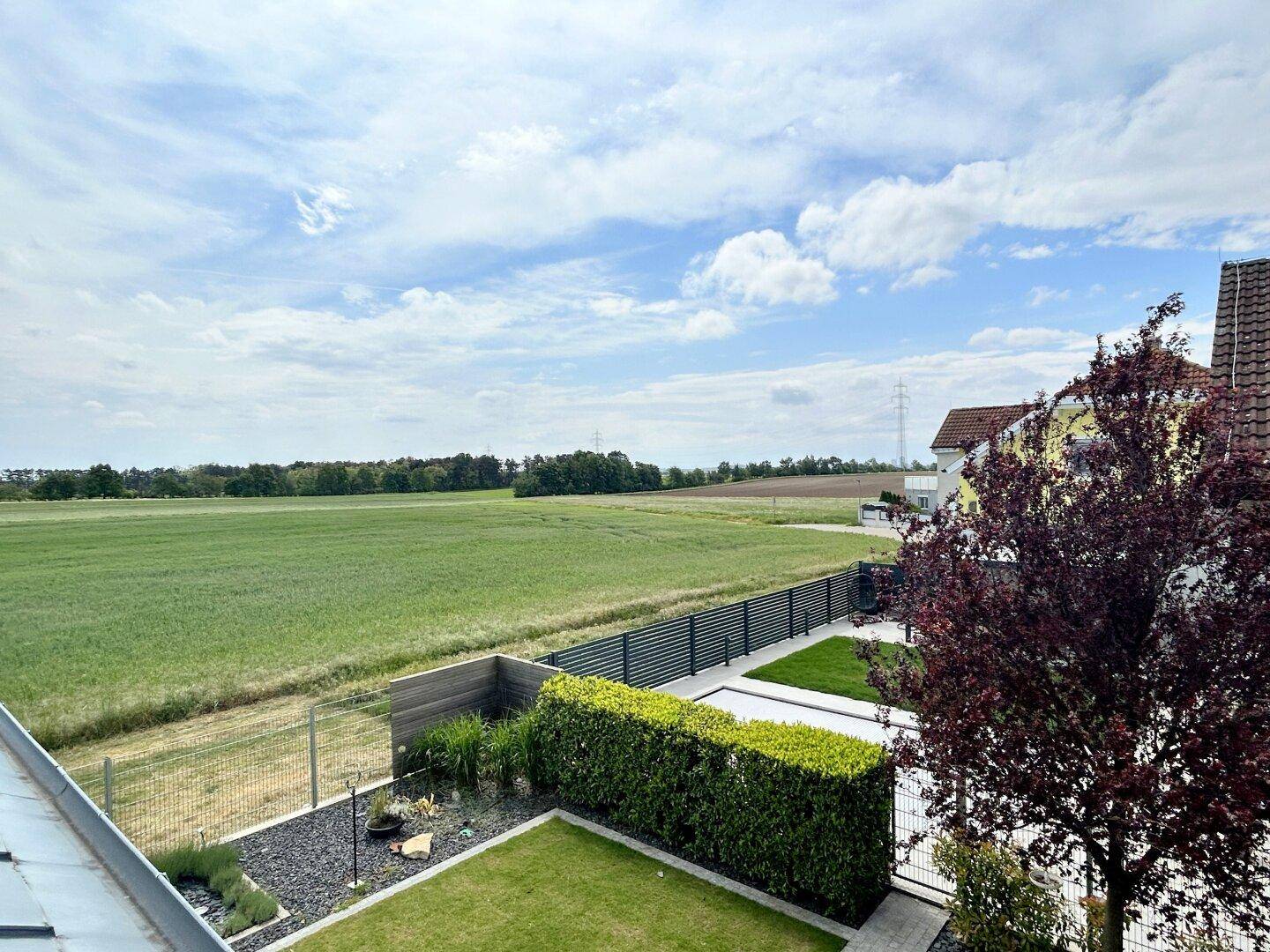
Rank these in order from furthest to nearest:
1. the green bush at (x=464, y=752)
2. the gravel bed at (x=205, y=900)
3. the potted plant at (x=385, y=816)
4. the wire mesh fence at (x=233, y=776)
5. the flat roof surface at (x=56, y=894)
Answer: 1. the green bush at (x=464, y=752)
2. the wire mesh fence at (x=233, y=776)
3. the potted plant at (x=385, y=816)
4. the gravel bed at (x=205, y=900)
5. the flat roof surface at (x=56, y=894)

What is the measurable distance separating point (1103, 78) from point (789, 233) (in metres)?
13.5

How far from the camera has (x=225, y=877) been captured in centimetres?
740

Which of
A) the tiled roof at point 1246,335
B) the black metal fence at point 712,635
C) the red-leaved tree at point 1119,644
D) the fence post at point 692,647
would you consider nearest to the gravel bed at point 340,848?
the black metal fence at point 712,635

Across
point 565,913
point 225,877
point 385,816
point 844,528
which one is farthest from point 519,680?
point 844,528

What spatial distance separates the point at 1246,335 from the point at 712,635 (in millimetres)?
11450

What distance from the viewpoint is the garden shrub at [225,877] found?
6.82 m

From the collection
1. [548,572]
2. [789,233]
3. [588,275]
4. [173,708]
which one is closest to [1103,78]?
[789,233]

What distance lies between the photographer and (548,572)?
30.8 meters

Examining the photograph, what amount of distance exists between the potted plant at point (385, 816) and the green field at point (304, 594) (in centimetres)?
745

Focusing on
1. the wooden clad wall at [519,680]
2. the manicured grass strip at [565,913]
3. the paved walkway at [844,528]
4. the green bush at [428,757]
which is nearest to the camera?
the manicured grass strip at [565,913]

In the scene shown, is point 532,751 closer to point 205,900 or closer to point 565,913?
point 565,913

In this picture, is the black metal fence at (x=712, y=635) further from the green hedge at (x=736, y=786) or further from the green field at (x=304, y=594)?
the green field at (x=304, y=594)

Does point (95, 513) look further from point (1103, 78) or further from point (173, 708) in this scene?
point (1103, 78)

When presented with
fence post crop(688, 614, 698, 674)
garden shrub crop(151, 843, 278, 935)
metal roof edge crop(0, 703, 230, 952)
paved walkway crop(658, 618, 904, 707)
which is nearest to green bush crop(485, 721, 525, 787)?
garden shrub crop(151, 843, 278, 935)
